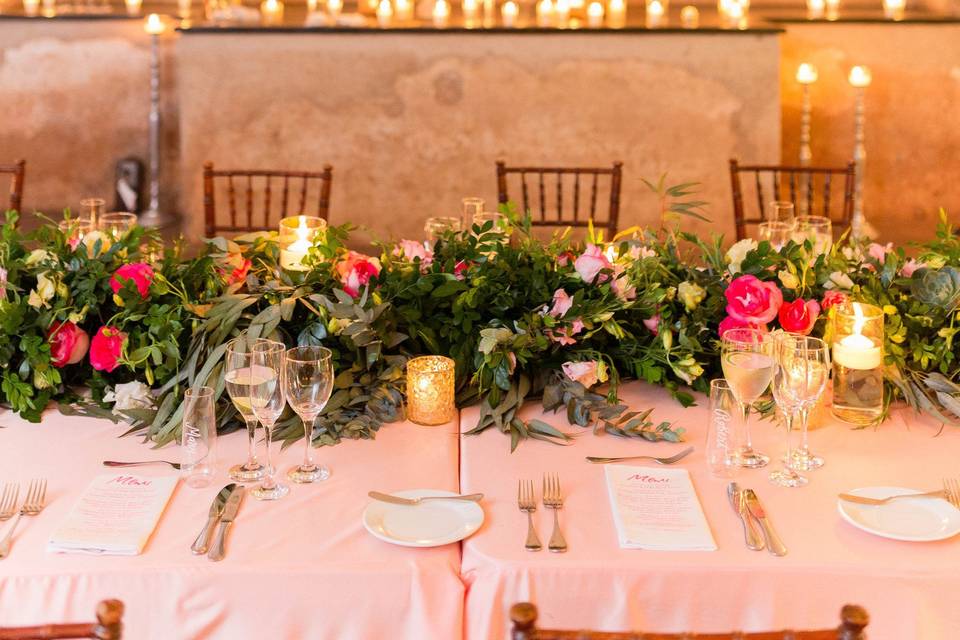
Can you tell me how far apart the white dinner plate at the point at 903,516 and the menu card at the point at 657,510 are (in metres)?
0.21

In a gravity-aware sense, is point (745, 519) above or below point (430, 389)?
below

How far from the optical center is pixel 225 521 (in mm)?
1502

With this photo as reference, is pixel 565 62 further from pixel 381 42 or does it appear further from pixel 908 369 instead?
pixel 908 369

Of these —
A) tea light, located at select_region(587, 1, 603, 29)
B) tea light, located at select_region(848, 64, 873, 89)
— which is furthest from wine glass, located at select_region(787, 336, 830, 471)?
A: tea light, located at select_region(587, 1, 603, 29)

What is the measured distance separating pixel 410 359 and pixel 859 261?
865mm

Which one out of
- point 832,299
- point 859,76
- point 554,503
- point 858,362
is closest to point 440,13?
point 859,76

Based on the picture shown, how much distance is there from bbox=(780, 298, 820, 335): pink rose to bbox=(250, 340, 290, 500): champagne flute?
882mm

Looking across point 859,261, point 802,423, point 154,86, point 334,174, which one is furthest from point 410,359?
point 154,86

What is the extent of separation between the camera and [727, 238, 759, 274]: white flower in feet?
6.62

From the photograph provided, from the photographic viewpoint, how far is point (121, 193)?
5289 millimetres

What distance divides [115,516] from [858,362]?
1.20 m

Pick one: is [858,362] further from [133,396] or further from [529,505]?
[133,396]

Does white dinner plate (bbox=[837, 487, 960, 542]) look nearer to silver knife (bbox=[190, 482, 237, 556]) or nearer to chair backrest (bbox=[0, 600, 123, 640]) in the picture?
silver knife (bbox=[190, 482, 237, 556])

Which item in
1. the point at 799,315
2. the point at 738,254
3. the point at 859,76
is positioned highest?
the point at 859,76
